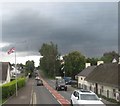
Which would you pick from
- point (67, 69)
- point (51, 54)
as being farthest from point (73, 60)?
point (51, 54)

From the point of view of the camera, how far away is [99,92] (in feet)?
169

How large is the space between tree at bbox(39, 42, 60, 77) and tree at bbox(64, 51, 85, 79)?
16973mm

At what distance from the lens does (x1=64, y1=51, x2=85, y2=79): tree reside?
119 meters

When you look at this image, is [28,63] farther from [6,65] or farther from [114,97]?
[114,97]

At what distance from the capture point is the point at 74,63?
4732 inches

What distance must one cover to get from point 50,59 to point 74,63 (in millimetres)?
21515

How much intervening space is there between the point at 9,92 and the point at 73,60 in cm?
7893

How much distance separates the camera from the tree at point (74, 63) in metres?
119

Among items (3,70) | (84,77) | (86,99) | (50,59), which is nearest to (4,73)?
(3,70)

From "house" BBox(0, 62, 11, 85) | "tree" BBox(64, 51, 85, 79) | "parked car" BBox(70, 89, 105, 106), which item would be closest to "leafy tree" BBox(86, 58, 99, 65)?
"tree" BBox(64, 51, 85, 79)

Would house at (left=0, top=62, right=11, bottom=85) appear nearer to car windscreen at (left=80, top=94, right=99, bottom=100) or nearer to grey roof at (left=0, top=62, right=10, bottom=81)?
grey roof at (left=0, top=62, right=10, bottom=81)

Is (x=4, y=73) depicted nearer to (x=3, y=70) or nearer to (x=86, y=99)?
(x=3, y=70)

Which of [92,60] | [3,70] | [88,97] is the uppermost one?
[92,60]

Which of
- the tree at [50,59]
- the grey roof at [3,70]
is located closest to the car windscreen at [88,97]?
the grey roof at [3,70]
